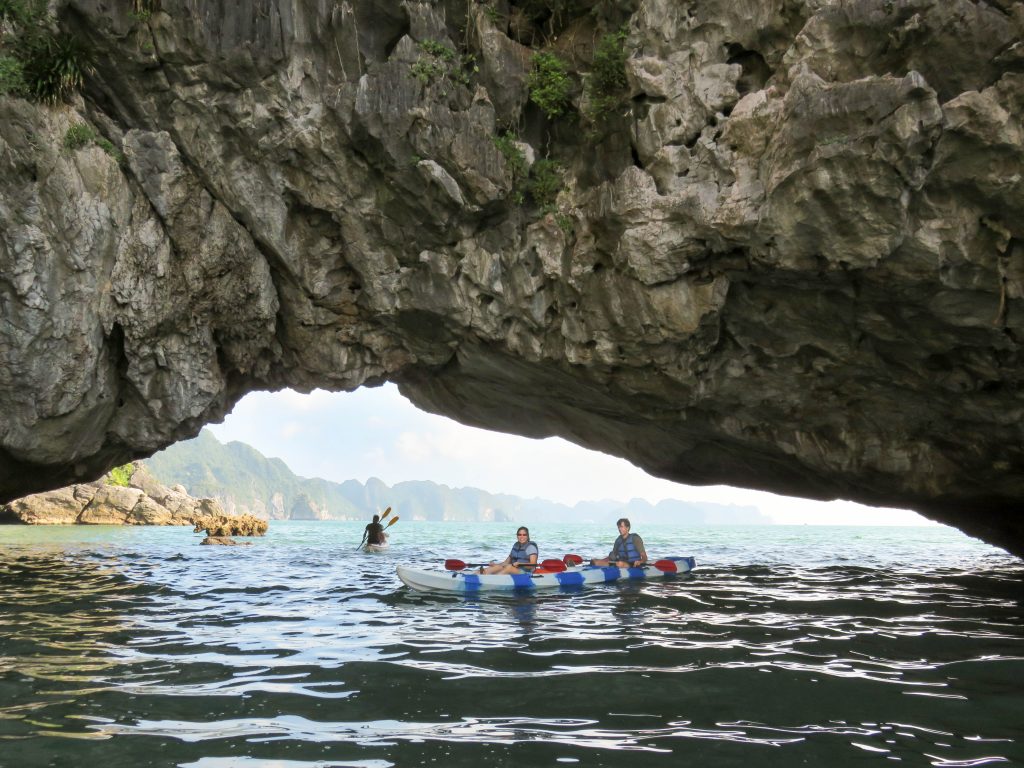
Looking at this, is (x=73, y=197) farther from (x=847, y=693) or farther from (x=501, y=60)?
(x=847, y=693)

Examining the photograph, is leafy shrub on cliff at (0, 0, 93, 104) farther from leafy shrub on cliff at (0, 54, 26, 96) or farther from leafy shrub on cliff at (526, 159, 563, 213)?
leafy shrub on cliff at (526, 159, 563, 213)

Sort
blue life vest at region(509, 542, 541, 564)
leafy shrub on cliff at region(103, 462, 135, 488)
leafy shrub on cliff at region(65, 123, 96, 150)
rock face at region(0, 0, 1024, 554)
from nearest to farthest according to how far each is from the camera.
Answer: rock face at region(0, 0, 1024, 554) < leafy shrub on cliff at region(65, 123, 96, 150) < blue life vest at region(509, 542, 541, 564) < leafy shrub on cliff at region(103, 462, 135, 488)

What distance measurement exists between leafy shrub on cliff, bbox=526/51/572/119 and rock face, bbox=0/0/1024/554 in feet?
0.90

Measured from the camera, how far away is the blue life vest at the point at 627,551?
15.6 meters

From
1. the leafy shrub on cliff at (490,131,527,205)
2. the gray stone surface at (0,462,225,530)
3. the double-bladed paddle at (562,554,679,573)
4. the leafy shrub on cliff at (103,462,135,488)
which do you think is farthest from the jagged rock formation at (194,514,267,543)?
the leafy shrub on cliff at (103,462,135,488)

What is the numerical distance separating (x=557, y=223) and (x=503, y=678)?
26.8 ft

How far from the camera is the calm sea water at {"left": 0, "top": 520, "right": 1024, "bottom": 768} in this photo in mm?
5184

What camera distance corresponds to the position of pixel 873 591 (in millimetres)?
14016

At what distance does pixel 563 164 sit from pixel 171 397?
8.32 meters

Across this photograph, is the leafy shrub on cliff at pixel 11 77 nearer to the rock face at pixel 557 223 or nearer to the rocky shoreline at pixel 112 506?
the rock face at pixel 557 223

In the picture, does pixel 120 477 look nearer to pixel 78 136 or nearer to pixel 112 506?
pixel 112 506

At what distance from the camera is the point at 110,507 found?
5172 cm

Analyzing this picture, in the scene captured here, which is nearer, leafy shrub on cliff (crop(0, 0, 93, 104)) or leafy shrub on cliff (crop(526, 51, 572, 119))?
leafy shrub on cliff (crop(0, 0, 93, 104))

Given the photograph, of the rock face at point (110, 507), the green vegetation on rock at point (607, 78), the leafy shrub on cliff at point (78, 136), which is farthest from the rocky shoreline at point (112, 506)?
the green vegetation on rock at point (607, 78)
